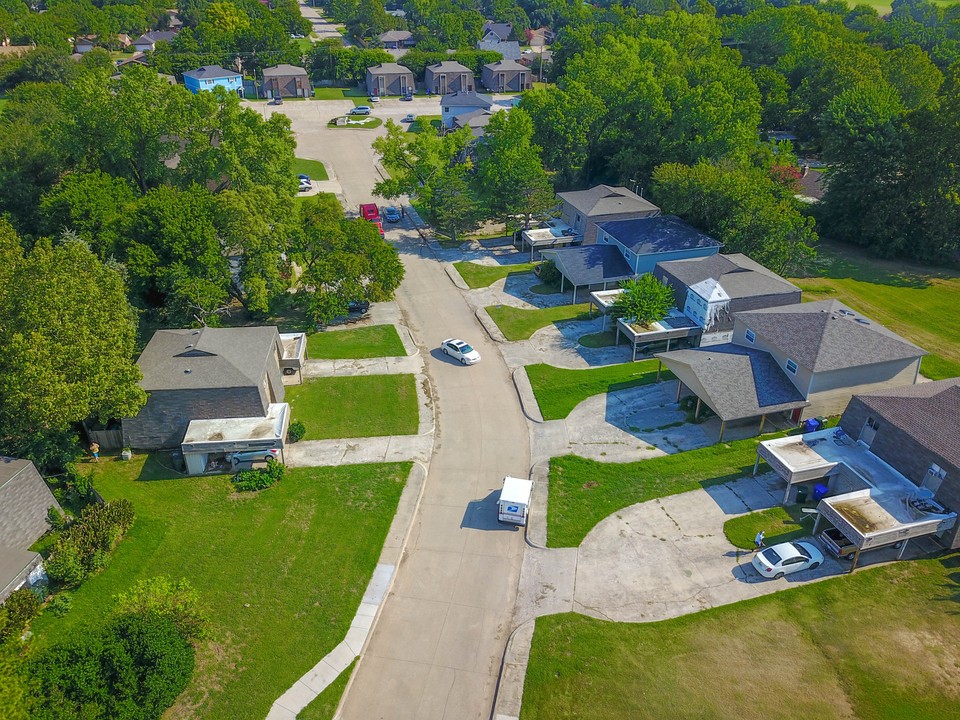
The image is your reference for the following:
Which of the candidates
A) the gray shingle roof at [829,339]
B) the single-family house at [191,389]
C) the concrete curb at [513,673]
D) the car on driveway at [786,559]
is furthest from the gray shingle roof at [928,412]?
the single-family house at [191,389]

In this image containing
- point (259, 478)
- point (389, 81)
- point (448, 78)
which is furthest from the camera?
point (448, 78)

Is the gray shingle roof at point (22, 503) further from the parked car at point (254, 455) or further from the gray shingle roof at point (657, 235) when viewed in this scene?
the gray shingle roof at point (657, 235)

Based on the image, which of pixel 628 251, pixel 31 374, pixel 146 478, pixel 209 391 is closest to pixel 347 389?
pixel 209 391

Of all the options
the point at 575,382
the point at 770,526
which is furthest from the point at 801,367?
the point at 575,382

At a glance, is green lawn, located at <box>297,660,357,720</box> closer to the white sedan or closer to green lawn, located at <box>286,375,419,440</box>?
green lawn, located at <box>286,375,419,440</box>

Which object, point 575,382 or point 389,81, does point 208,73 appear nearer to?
point 389,81

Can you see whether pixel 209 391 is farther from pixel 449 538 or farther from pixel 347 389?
pixel 449 538

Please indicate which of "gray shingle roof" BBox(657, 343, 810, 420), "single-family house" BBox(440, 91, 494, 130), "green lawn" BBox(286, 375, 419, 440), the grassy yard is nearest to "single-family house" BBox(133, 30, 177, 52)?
"single-family house" BBox(440, 91, 494, 130)
